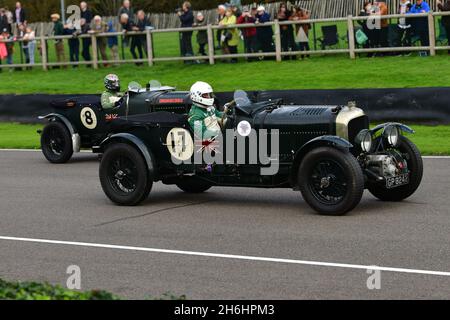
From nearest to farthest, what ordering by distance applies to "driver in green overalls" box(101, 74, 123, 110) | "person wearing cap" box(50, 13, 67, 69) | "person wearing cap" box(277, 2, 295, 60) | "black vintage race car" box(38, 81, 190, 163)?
"driver in green overalls" box(101, 74, 123, 110), "black vintage race car" box(38, 81, 190, 163), "person wearing cap" box(277, 2, 295, 60), "person wearing cap" box(50, 13, 67, 69)

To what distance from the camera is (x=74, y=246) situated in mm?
10305

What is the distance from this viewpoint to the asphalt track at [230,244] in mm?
8250

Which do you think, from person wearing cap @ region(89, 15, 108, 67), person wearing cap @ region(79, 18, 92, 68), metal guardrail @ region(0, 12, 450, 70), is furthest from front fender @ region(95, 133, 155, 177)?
person wearing cap @ region(79, 18, 92, 68)

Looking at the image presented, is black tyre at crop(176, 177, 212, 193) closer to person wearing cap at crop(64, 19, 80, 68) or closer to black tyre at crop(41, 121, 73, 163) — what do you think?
black tyre at crop(41, 121, 73, 163)

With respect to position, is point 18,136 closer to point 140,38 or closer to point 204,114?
point 140,38

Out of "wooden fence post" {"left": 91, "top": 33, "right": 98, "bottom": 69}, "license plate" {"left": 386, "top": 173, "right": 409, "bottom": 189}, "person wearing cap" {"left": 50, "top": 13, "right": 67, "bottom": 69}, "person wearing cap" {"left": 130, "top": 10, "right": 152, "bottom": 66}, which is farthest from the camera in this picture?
"person wearing cap" {"left": 50, "top": 13, "right": 67, "bottom": 69}

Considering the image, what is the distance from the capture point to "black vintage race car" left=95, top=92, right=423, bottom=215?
11.3 m

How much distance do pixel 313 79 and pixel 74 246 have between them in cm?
1507

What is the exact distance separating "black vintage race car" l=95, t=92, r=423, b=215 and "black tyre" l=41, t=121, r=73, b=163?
4.92 meters

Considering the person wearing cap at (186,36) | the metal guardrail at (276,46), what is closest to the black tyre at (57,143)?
the metal guardrail at (276,46)

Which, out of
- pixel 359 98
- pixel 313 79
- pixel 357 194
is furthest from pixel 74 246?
pixel 313 79

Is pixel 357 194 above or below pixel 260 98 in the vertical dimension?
below

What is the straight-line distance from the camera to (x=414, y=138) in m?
18.7
